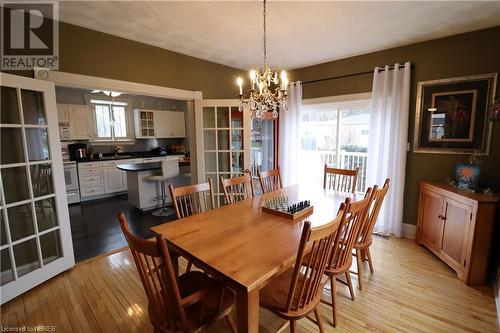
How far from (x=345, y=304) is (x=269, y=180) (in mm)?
1528

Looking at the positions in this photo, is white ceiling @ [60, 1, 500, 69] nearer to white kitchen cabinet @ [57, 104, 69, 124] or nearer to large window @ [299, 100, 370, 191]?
large window @ [299, 100, 370, 191]

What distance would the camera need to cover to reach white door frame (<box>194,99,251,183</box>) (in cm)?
343

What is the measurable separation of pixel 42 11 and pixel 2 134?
3.89 ft

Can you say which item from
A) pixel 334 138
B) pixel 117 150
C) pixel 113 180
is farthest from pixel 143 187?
pixel 334 138

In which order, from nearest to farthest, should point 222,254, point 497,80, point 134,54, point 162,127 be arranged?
point 222,254 < point 497,80 < point 134,54 < point 162,127

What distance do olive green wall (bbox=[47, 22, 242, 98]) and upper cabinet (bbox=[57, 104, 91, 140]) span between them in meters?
3.13

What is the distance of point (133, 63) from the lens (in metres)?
2.81

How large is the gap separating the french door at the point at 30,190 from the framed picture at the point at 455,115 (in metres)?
4.28

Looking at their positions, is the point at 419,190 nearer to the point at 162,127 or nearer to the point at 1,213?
the point at 1,213

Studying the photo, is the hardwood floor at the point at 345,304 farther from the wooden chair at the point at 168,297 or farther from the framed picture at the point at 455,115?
the framed picture at the point at 455,115

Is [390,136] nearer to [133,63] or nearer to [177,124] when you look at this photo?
[133,63]

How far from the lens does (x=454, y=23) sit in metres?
2.41

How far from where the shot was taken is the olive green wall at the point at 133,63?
2.37 meters

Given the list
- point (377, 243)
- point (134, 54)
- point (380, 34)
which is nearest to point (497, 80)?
point (380, 34)
